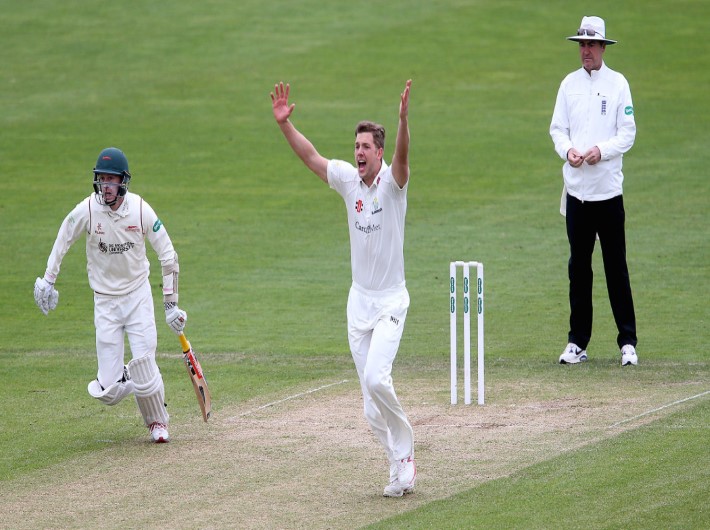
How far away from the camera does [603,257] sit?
11.1 metres

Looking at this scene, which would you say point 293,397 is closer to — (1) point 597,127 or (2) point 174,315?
(2) point 174,315

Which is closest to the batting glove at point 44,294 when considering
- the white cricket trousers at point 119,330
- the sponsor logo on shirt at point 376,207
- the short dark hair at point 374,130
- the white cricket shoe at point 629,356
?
the white cricket trousers at point 119,330

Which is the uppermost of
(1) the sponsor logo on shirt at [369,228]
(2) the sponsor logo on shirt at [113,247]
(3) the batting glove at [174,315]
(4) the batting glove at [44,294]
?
(1) the sponsor logo on shirt at [369,228]

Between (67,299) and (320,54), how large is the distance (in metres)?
12.7

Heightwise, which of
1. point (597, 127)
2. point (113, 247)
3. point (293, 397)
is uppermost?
point (597, 127)

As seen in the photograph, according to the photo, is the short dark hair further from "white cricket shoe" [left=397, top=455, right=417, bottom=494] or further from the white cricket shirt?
"white cricket shoe" [left=397, top=455, right=417, bottom=494]

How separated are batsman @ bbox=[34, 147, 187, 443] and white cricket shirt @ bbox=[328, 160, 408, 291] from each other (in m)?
1.87

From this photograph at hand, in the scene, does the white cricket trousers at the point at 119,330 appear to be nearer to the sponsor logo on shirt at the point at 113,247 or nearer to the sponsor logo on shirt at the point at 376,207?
the sponsor logo on shirt at the point at 113,247

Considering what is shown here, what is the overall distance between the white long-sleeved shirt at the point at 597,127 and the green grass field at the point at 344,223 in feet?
5.04

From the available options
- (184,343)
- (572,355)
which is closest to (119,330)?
(184,343)

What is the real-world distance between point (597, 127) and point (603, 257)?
1098 mm

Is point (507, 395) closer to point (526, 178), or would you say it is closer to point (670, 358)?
Answer: point (670, 358)

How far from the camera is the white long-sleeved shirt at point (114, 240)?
914 cm

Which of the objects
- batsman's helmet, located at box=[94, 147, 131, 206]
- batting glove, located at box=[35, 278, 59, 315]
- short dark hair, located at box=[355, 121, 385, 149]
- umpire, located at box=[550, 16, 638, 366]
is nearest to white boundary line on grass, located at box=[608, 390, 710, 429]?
umpire, located at box=[550, 16, 638, 366]
